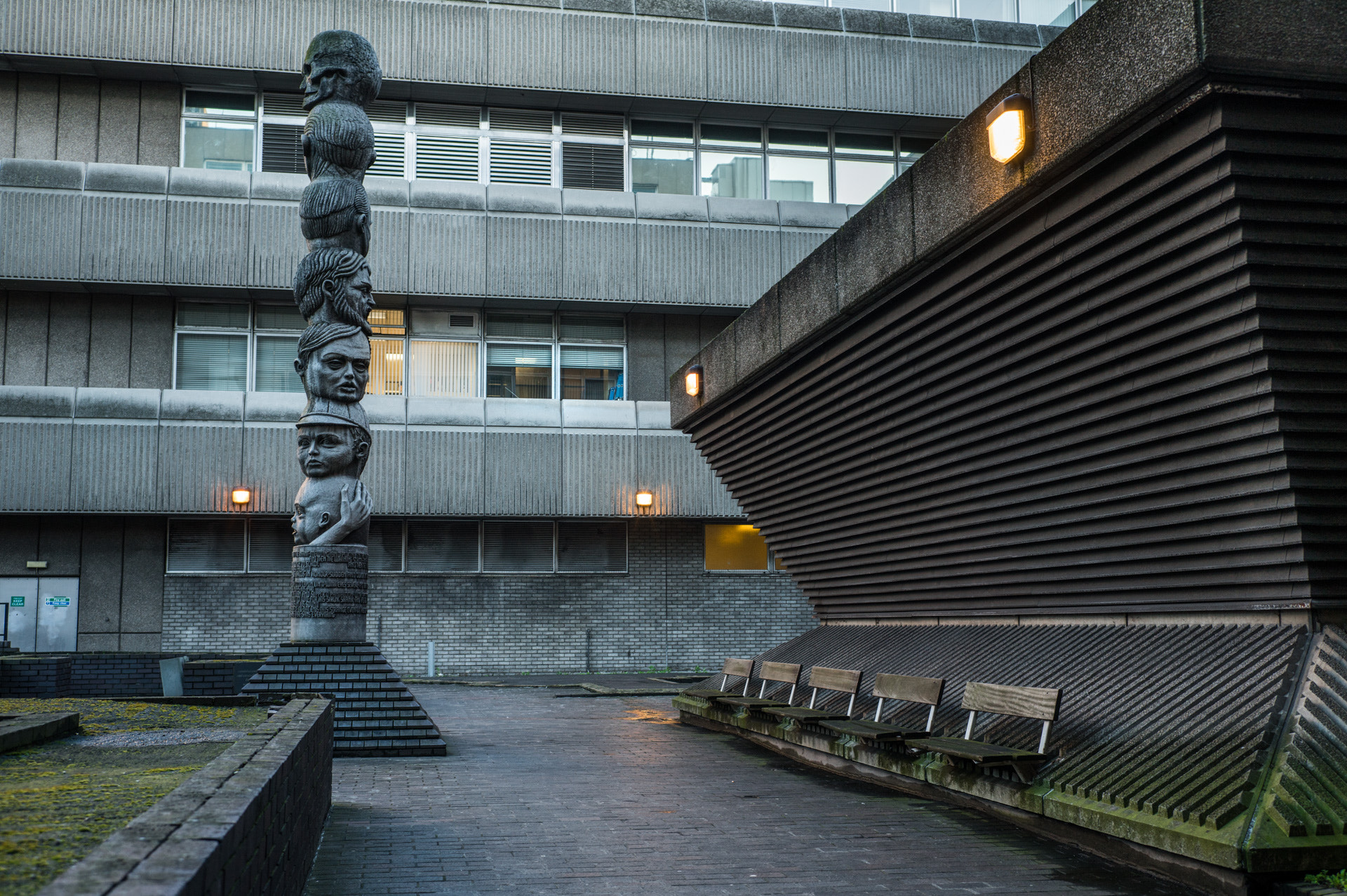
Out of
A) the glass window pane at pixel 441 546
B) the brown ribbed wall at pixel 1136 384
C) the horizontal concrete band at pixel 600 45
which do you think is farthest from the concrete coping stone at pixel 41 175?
the brown ribbed wall at pixel 1136 384

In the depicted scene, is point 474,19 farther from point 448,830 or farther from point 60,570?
point 448,830

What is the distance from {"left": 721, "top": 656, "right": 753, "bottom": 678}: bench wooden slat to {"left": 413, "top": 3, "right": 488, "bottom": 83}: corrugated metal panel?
15154mm

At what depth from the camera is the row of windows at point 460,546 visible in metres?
23.6

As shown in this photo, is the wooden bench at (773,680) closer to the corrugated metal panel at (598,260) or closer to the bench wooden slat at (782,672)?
the bench wooden slat at (782,672)

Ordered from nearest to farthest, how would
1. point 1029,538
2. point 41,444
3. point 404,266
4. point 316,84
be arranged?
point 1029,538, point 316,84, point 41,444, point 404,266

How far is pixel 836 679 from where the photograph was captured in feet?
35.3

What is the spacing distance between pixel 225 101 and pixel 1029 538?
21.4m

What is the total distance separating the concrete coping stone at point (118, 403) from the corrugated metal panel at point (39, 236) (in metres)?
2.26

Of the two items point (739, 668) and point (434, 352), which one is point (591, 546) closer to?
point (434, 352)

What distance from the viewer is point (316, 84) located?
12617 mm

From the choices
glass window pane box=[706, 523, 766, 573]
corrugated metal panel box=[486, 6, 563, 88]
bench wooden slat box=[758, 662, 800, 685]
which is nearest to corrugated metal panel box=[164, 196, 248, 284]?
corrugated metal panel box=[486, 6, 563, 88]

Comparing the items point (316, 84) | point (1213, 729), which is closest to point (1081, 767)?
point (1213, 729)

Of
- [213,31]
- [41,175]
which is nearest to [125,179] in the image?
[41,175]

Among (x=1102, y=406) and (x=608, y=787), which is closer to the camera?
(x=1102, y=406)
